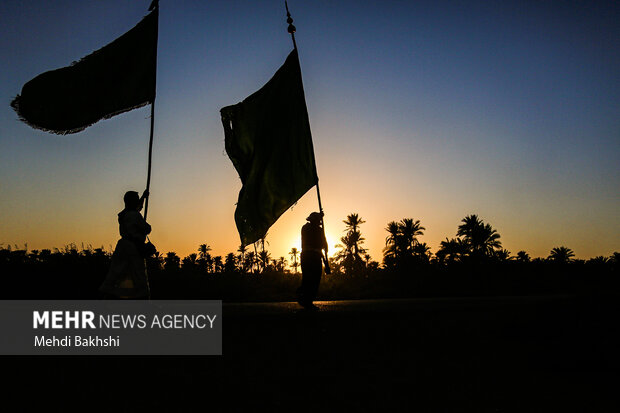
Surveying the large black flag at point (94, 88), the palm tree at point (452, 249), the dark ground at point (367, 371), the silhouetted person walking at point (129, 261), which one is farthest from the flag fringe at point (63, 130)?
the palm tree at point (452, 249)

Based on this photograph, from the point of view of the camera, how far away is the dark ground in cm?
305

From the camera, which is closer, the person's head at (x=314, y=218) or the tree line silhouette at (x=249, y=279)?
the person's head at (x=314, y=218)

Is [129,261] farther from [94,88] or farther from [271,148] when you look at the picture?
[94,88]

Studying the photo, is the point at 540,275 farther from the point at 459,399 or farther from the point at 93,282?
the point at 459,399

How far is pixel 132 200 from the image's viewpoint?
20.9 feet

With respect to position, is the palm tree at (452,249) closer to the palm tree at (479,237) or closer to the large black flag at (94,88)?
the palm tree at (479,237)

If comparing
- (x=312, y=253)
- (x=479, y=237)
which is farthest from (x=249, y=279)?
(x=479, y=237)

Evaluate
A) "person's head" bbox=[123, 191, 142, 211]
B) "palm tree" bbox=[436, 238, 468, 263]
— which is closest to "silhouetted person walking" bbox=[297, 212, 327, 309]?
"person's head" bbox=[123, 191, 142, 211]

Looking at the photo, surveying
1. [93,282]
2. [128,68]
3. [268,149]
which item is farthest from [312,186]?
[93,282]

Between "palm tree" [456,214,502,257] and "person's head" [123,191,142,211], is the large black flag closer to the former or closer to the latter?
"person's head" [123,191,142,211]

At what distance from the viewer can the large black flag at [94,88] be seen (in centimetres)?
711

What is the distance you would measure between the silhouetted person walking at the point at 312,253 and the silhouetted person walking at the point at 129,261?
8.31 feet

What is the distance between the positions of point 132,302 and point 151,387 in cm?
306

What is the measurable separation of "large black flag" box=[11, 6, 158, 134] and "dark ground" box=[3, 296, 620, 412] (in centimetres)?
377
